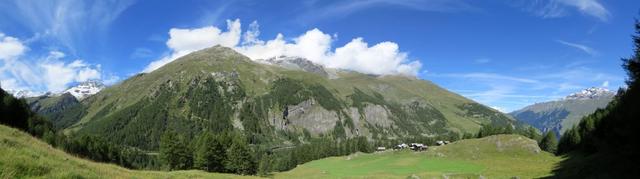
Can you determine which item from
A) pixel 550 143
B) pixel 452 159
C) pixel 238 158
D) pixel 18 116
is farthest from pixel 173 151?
pixel 550 143

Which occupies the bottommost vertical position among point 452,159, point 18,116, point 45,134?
point 452,159

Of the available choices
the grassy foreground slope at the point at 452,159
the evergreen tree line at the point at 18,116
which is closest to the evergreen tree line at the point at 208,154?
the grassy foreground slope at the point at 452,159

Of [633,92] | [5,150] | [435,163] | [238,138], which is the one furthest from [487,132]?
[5,150]

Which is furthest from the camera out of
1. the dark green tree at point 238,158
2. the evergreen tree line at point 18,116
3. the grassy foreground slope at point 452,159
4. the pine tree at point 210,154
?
the grassy foreground slope at point 452,159

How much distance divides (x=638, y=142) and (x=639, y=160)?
9.68 ft

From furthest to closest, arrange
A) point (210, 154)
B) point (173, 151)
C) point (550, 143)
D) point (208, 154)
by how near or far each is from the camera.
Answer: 1. point (550, 143)
2. point (210, 154)
3. point (208, 154)
4. point (173, 151)

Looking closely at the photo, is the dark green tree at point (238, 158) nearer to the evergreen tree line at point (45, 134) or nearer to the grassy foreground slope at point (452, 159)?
the grassy foreground slope at point (452, 159)

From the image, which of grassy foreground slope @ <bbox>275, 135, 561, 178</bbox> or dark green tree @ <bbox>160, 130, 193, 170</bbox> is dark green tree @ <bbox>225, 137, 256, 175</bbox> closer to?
dark green tree @ <bbox>160, 130, 193, 170</bbox>

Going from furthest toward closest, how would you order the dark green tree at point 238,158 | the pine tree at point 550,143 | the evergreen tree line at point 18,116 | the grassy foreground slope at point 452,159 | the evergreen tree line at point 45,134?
the pine tree at point 550,143 < the grassy foreground slope at point 452,159 < the dark green tree at point 238,158 < the evergreen tree line at point 45,134 < the evergreen tree line at point 18,116

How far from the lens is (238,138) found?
104m

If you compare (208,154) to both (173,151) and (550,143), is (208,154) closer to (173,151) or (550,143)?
(173,151)

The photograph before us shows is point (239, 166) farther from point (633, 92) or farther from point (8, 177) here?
point (8, 177)

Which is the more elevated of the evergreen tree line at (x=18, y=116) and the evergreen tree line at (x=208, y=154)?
the evergreen tree line at (x=18, y=116)

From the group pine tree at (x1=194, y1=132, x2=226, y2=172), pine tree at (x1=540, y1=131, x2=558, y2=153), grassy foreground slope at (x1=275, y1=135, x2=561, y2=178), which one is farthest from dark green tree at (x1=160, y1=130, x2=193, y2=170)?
pine tree at (x1=540, y1=131, x2=558, y2=153)
